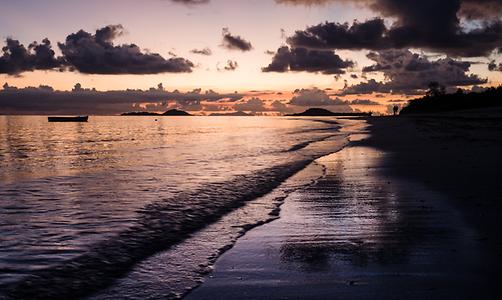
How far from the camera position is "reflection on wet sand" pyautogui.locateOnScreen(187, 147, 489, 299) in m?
5.64

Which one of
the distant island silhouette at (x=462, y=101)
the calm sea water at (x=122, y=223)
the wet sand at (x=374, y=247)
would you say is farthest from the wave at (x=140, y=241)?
the distant island silhouette at (x=462, y=101)

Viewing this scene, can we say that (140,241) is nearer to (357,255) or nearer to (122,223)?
(122,223)

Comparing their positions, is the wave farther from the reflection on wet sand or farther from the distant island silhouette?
the distant island silhouette

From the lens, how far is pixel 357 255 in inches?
281

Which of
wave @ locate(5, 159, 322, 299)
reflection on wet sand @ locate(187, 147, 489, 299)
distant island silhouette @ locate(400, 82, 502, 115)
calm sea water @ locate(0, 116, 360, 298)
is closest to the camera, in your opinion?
reflection on wet sand @ locate(187, 147, 489, 299)

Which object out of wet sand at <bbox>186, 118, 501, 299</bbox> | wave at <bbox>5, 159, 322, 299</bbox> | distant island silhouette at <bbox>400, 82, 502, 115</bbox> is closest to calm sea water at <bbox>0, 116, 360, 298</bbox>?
wave at <bbox>5, 159, 322, 299</bbox>

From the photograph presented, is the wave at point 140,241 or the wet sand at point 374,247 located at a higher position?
the wet sand at point 374,247

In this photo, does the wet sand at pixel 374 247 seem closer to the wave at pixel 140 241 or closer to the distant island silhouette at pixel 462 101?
the wave at pixel 140 241

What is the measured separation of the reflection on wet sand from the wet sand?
0.05 ft

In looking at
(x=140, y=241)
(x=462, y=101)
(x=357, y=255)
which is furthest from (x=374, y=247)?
(x=462, y=101)

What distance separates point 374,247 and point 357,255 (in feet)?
1.92

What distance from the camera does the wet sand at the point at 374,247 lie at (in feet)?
18.6

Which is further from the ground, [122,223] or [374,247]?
[374,247]

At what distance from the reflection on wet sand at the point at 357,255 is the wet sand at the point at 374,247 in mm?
14
